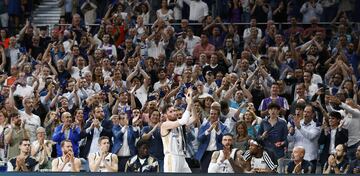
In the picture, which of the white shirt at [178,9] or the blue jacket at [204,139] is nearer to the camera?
the blue jacket at [204,139]

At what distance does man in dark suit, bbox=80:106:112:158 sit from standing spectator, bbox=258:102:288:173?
2.79 metres

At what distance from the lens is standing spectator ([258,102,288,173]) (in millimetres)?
22278

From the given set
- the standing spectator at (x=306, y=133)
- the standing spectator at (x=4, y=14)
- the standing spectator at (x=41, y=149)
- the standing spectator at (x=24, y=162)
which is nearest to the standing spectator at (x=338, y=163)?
the standing spectator at (x=306, y=133)

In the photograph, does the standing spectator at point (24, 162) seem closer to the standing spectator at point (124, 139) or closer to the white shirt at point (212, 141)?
the standing spectator at point (124, 139)

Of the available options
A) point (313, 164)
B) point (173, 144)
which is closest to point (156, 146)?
point (173, 144)

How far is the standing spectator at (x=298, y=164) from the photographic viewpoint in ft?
70.1

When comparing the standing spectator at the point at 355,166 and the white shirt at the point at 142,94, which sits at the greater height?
the white shirt at the point at 142,94

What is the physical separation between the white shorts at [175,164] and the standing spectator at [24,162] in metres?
2.29

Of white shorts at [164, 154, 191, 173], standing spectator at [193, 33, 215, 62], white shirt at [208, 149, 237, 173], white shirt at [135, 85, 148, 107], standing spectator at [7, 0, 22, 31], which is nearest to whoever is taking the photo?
white shirt at [208, 149, 237, 173]

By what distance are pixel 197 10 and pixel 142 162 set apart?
27.2 ft

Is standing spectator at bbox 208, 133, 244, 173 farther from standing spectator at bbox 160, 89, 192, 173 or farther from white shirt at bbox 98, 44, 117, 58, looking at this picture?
white shirt at bbox 98, 44, 117, 58

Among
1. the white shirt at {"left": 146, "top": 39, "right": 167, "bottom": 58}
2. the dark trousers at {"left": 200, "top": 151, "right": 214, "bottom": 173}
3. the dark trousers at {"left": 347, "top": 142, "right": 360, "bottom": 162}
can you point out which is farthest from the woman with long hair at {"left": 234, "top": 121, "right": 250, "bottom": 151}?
the white shirt at {"left": 146, "top": 39, "right": 167, "bottom": 58}

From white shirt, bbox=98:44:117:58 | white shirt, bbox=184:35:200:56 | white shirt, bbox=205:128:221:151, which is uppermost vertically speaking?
white shirt, bbox=184:35:200:56

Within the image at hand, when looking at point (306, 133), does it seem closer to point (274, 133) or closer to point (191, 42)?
point (274, 133)
